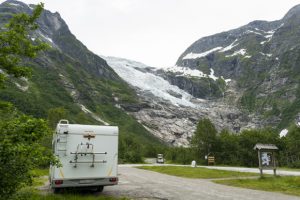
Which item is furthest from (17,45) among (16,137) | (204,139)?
(204,139)

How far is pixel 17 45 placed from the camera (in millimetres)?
11125

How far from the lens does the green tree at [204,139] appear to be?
5575cm

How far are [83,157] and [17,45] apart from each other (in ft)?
23.8

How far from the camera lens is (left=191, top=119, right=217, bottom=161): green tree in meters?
55.8

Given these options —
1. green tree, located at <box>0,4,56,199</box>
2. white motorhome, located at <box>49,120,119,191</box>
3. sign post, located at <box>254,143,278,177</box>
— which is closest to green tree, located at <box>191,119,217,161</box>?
sign post, located at <box>254,143,278,177</box>

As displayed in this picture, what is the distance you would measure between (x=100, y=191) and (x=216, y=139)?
4147cm

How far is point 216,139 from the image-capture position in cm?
5650

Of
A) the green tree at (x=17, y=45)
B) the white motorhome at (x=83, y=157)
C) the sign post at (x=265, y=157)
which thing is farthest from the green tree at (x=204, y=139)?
the green tree at (x=17, y=45)

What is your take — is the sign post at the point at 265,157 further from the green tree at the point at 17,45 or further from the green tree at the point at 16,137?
the green tree at the point at 16,137

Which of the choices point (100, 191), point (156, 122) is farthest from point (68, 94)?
point (100, 191)

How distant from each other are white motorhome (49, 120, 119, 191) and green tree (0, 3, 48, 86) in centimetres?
527

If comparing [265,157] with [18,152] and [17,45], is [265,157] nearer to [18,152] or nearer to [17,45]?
[17,45]

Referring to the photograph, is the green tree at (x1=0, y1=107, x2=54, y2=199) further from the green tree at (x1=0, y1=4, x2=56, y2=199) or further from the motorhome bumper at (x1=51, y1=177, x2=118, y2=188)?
the motorhome bumper at (x1=51, y1=177, x2=118, y2=188)

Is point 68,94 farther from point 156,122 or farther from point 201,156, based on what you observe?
point 201,156
